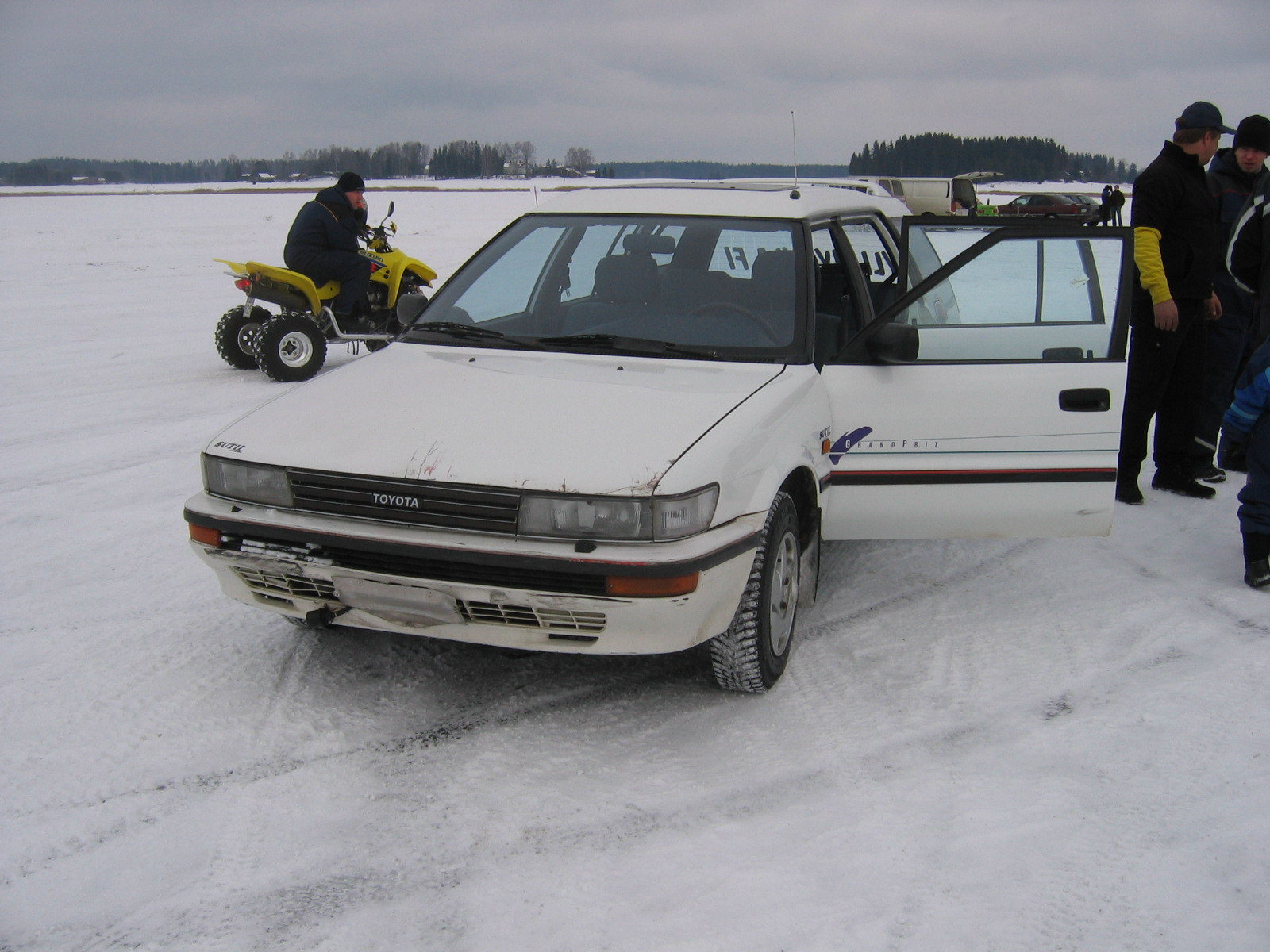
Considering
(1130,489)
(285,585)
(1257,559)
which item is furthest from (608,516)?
(1130,489)

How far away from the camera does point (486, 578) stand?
288cm

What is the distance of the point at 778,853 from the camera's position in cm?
258

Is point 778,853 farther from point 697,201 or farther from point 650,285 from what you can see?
point 697,201

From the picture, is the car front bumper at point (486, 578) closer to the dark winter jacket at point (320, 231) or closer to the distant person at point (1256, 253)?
the distant person at point (1256, 253)

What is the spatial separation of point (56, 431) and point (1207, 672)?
22.2 ft

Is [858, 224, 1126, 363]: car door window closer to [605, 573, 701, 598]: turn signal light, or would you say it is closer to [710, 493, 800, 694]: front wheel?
[710, 493, 800, 694]: front wheel

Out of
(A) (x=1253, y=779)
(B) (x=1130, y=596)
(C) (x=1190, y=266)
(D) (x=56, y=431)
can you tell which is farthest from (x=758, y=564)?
(D) (x=56, y=431)

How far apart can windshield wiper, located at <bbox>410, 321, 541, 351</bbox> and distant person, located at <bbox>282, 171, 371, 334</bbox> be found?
531 cm

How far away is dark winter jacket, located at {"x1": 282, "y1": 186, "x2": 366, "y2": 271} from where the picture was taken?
8914 mm

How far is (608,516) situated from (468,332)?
4.78ft

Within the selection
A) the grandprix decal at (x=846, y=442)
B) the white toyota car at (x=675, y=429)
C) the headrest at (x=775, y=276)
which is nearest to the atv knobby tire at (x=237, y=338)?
the white toyota car at (x=675, y=429)

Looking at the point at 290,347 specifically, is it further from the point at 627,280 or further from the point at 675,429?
the point at 675,429

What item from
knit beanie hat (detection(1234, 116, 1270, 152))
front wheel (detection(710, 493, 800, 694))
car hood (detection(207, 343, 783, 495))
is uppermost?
knit beanie hat (detection(1234, 116, 1270, 152))

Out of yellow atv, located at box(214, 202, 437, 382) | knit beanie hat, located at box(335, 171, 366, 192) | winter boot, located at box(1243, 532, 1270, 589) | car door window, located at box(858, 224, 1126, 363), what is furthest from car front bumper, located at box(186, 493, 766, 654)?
knit beanie hat, located at box(335, 171, 366, 192)
